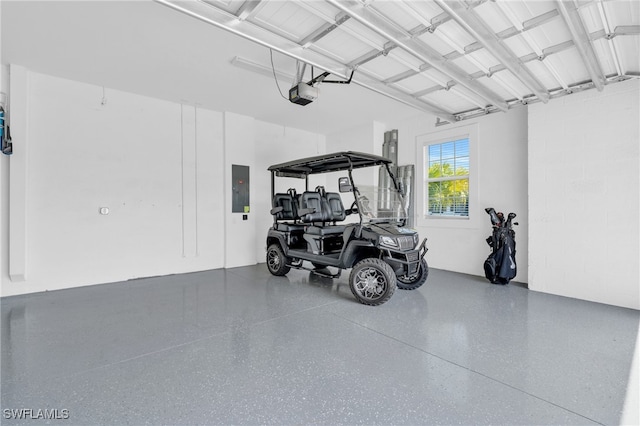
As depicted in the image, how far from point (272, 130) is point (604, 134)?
5.73 m

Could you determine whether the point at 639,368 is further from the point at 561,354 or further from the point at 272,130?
the point at 272,130

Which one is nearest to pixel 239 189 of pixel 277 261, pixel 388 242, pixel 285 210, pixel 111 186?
pixel 285 210

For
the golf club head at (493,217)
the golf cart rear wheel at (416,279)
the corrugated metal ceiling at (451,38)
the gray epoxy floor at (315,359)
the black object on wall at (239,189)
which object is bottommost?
the gray epoxy floor at (315,359)

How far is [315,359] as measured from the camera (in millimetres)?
2307

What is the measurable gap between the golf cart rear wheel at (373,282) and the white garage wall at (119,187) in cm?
324

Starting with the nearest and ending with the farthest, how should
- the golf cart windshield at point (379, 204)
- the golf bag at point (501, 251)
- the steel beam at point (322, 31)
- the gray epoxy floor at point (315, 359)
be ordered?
the gray epoxy floor at point (315, 359), the steel beam at point (322, 31), the golf cart windshield at point (379, 204), the golf bag at point (501, 251)

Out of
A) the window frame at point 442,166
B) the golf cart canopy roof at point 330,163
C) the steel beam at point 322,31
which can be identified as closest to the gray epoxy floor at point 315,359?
the golf cart canopy roof at point 330,163

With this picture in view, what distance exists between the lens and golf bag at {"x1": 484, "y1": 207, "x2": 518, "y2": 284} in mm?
4461

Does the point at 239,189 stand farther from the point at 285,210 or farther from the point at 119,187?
the point at 119,187

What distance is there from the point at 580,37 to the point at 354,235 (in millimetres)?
2981

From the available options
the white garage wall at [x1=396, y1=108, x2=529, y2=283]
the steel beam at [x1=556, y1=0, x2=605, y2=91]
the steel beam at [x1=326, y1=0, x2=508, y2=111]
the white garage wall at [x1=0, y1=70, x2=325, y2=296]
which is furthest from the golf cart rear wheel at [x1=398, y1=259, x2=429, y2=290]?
the white garage wall at [x1=0, y1=70, x2=325, y2=296]

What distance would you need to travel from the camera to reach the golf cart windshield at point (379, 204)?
13.4ft

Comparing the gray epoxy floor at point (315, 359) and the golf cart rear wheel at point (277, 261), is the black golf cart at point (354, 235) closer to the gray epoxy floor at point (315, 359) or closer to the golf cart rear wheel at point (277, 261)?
the golf cart rear wheel at point (277, 261)

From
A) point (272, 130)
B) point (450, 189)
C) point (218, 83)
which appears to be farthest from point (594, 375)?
point (272, 130)
